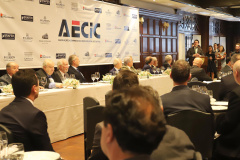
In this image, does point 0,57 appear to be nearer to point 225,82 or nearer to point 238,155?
point 225,82

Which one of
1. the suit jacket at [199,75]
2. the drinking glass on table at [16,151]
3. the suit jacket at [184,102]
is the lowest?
the suit jacket at [199,75]

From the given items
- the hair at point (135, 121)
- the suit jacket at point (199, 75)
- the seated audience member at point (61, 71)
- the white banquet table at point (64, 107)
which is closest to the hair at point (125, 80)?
the hair at point (135, 121)

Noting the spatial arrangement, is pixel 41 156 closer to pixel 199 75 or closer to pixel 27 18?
pixel 199 75

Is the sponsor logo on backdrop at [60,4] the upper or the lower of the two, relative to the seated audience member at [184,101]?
upper

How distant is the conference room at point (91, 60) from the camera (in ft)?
11.1

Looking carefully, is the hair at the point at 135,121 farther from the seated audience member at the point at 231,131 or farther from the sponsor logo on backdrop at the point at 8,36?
the sponsor logo on backdrop at the point at 8,36

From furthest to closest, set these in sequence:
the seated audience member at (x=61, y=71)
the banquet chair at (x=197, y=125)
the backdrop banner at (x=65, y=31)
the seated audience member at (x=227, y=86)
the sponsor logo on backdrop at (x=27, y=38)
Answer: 1. the sponsor logo on backdrop at (x=27, y=38)
2. the backdrop banner at (x=65, y=31)
3. the seated audience member at (x=61, y=71)
4. the seated audience member at (x=227, y=86)
5. the banquet chair at (x=197, y=125)

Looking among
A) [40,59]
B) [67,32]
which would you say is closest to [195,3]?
[67,32]

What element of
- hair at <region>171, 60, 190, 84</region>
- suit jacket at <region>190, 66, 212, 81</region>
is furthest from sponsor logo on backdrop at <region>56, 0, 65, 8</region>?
hair at <region>171, 60, 190, 84</region>

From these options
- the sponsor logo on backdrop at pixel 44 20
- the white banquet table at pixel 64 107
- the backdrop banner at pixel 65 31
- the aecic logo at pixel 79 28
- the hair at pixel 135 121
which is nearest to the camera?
the hair at pixel 135 121

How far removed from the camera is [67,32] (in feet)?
27.9

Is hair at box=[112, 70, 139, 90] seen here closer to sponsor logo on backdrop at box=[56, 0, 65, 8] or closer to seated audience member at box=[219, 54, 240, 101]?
seated audience member at box=[219, 54, 240, 101]

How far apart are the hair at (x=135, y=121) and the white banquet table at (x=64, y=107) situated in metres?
3.83

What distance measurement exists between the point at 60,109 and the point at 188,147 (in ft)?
12.1
